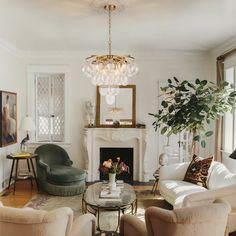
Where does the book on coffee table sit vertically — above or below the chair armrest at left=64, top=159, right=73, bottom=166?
below

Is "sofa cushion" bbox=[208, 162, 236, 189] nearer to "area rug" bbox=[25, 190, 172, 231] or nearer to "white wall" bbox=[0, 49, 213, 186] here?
"area rug" bbox=[25, 190, 172, 231]

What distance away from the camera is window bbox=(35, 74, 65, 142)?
6.08 meters

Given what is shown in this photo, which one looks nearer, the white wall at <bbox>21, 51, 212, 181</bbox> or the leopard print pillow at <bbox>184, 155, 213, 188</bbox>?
the leopard print pillow at <bbox>184, 155, 213, 188</bbox>

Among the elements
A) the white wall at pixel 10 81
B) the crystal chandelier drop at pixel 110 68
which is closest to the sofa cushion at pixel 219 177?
the crystal chandelier drop at pixel 110 68

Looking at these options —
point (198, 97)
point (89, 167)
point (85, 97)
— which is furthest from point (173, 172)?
point (85, 97)

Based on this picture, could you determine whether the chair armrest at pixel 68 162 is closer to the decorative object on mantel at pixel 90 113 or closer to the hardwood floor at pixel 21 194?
the hardwood floor at pixel 21 194

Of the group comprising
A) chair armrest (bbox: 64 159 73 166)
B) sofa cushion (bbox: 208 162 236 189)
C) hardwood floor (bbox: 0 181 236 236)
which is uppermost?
sofa cushion (bbox: 208 162 236 189)

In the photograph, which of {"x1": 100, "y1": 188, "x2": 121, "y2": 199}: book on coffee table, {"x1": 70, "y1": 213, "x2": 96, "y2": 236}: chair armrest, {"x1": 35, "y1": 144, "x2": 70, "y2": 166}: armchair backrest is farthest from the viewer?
{"x1": 35, "y1": 144, "x2": 70, "y2": 166}: armchair backrest

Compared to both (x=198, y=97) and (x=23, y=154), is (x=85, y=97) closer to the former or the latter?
(x=23, y=154)

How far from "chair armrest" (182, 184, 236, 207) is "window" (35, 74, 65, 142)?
3.73 meters

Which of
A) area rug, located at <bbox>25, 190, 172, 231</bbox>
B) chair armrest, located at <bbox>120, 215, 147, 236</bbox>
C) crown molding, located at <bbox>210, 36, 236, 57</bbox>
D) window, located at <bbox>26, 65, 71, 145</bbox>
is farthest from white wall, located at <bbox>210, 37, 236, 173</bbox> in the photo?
window, located at <bbox>26, 65, 71, 145</bbox>

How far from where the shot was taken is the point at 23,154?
5.14 metres

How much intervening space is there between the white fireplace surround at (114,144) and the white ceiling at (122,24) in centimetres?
178

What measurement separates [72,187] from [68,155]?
116cm
